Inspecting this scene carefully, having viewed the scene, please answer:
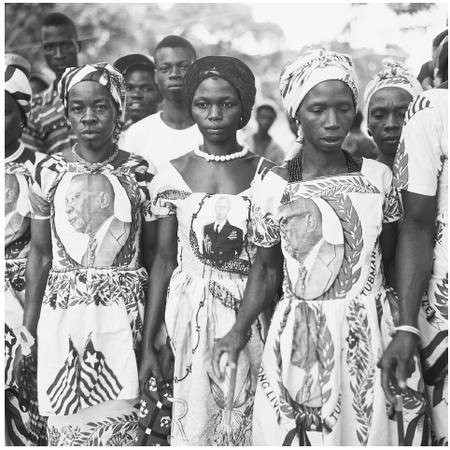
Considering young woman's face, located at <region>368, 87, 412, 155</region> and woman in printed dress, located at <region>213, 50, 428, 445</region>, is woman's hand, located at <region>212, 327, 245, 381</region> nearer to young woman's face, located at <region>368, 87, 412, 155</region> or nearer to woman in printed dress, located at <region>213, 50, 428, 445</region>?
woman in printed dress, located at <region>213, 50, 428, 445</region>

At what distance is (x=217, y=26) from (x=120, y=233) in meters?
7.50

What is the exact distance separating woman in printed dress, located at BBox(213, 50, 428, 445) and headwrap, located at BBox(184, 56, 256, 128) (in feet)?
1.04

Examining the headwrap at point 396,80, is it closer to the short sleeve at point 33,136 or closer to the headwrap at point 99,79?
the headwrap at point 99,79

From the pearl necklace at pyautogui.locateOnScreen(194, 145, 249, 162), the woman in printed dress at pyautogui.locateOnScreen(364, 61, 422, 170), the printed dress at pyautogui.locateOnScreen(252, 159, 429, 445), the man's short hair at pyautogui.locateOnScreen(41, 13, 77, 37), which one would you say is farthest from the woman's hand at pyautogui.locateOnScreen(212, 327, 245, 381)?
the man's short hair at pyautogui.locateOnScreen(41, 13, 77, 37)

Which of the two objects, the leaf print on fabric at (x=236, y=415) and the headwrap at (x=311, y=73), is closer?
the headwrap at (x=311, y=73)

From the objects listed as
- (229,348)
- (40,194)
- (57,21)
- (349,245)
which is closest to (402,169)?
(349,245)

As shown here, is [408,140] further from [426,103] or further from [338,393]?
[338,393]

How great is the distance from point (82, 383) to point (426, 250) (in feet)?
5.35

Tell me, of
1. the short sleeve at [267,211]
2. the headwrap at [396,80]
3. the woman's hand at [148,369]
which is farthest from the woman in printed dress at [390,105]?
the woman's hand at [148,369]

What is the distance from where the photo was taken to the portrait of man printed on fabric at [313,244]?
264cm

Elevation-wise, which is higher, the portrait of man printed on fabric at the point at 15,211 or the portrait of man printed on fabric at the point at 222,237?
the portrait of man printed on fabric at the point at 15,211

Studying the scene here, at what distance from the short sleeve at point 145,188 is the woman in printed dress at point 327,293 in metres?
0.67

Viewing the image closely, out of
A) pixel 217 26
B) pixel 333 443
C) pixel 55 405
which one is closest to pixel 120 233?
pixel 55 405

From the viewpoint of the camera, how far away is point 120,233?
3.10m
